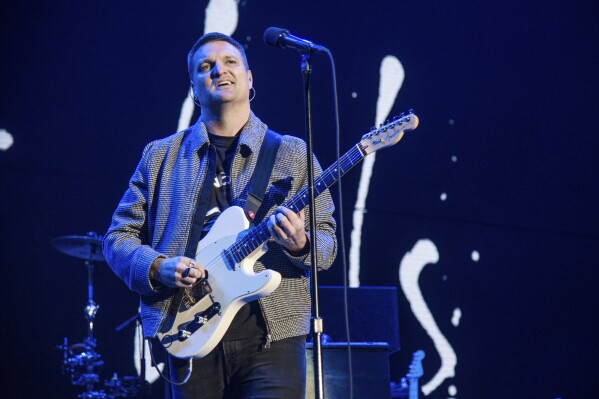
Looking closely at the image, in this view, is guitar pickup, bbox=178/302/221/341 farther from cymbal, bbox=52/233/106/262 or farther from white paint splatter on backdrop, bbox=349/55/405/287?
white paint splatter on backdrop, bbox=349/55/405/287

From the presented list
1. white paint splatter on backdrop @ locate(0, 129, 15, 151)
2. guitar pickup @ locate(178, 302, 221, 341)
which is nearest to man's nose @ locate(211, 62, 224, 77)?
guitar pickup @ locate(178, 302, 221, 341)

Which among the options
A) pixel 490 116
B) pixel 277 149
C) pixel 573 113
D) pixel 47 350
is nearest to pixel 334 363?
pixel 277 149

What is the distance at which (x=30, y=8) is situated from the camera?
16.1 ft

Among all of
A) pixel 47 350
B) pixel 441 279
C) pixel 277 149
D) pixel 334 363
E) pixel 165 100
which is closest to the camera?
pixel 277 149

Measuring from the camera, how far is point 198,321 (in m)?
2.58

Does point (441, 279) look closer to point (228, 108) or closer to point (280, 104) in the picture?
point (280, 104)

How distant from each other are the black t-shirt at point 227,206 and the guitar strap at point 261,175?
13 centimetres

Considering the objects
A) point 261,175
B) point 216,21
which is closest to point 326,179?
point 261,175

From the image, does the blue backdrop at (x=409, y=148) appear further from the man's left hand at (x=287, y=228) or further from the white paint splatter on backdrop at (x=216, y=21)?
the man's left hand at (x=287, y=228)

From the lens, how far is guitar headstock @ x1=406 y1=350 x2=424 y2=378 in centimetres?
514

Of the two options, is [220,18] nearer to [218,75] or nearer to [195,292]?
[218,75]

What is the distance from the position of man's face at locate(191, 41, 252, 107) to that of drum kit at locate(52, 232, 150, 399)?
5.72 ft

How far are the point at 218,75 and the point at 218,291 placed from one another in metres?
0.94

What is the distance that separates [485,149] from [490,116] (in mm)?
282
